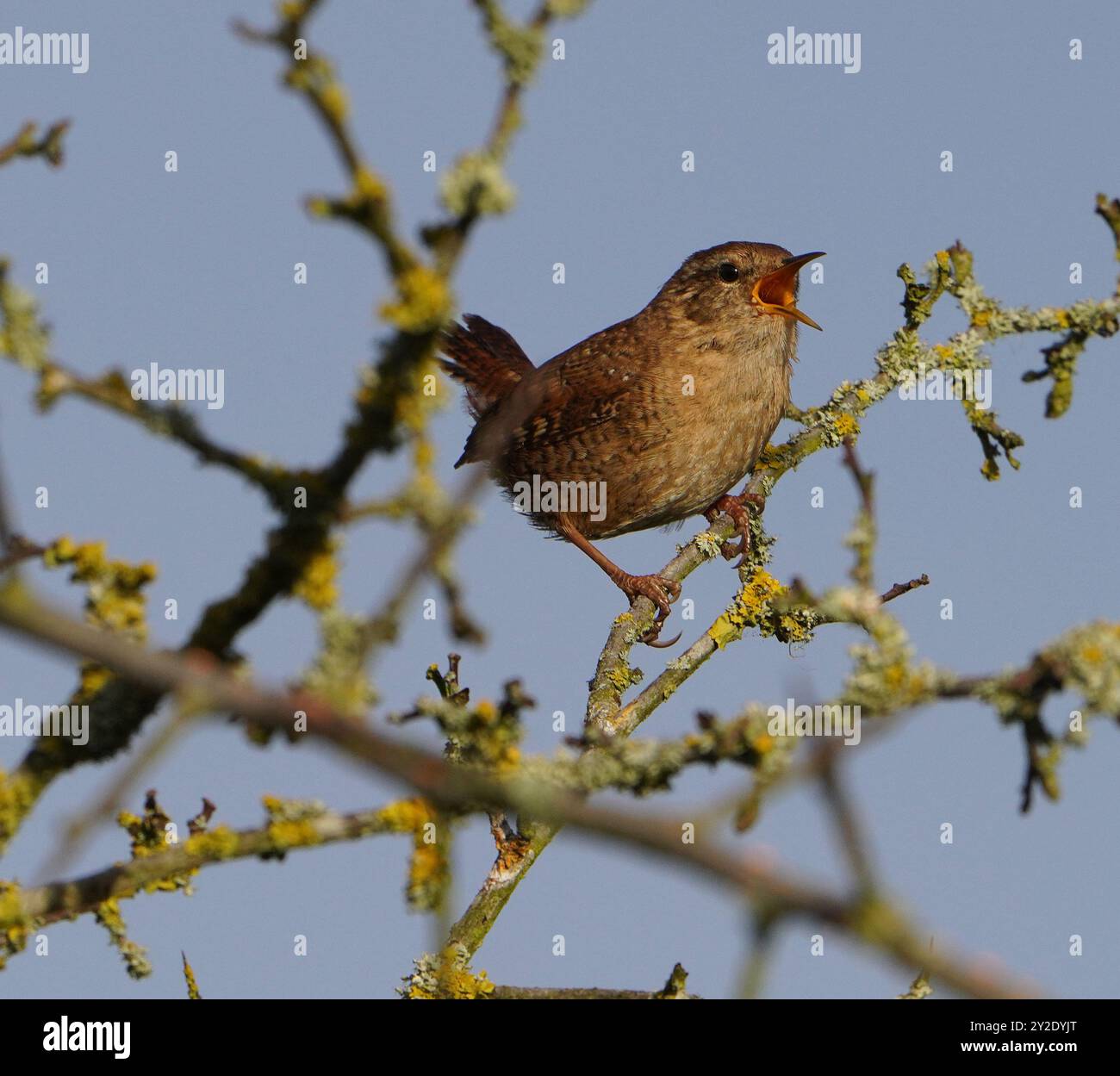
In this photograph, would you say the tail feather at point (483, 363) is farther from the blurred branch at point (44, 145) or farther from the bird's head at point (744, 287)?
the blurred branch at point (44, 145)

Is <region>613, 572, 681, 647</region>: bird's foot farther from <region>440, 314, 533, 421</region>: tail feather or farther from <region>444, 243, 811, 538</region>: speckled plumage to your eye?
<region>440, 314, 533, 421</region>: tail feather

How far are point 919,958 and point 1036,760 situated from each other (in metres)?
0.81

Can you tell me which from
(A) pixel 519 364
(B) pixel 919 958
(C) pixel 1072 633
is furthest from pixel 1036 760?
(A) pixel 519 364

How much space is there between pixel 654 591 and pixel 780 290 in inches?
66.5

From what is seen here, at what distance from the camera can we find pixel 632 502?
6.20m

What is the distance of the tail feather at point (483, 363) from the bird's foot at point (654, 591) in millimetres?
1512

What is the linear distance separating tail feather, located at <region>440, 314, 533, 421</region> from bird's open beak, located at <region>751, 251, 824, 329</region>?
53.2 inches

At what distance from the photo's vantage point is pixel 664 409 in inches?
242

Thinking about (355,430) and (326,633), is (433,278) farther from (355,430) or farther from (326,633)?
(326,633)

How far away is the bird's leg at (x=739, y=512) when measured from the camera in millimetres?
5270

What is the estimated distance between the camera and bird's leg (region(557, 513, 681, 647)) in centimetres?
529

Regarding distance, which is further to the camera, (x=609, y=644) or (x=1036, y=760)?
(x=609, y=644)

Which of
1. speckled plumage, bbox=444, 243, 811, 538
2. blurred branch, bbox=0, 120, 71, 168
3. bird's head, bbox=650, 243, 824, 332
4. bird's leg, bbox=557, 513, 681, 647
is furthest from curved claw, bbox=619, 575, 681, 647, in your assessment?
blurred branch, bbox=0, 120, 71, 168
